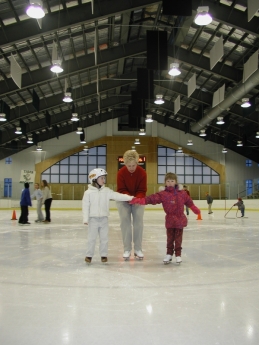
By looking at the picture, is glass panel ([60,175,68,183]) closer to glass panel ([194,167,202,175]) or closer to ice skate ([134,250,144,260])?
glass panel ([194,167,202,175])

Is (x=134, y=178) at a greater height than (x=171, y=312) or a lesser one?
greater

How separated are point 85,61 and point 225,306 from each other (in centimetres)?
1509

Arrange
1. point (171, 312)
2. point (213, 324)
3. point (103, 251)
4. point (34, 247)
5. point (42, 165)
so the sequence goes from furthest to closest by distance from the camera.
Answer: point (42, 165) → point (34, 247) → point (103, 251) → point (171, 312) → point (213, 324)

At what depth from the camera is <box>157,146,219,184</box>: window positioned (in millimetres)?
28656

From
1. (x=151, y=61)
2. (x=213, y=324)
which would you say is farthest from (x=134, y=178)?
(x=151, y=61)

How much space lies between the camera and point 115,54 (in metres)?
15.9

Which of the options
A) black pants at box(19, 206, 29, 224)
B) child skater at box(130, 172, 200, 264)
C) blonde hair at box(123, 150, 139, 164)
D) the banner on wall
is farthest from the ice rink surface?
the banner on wall

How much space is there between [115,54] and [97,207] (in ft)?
43.1

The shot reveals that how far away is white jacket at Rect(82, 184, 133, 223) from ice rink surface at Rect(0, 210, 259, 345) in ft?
2.08

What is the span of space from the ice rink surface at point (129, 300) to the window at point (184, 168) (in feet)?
79.7

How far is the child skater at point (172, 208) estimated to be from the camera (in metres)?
4.19

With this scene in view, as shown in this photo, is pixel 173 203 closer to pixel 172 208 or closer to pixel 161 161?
pixel 172 208

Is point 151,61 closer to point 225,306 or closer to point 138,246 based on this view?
point 138,246

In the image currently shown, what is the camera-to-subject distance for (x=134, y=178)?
450 centimetres
